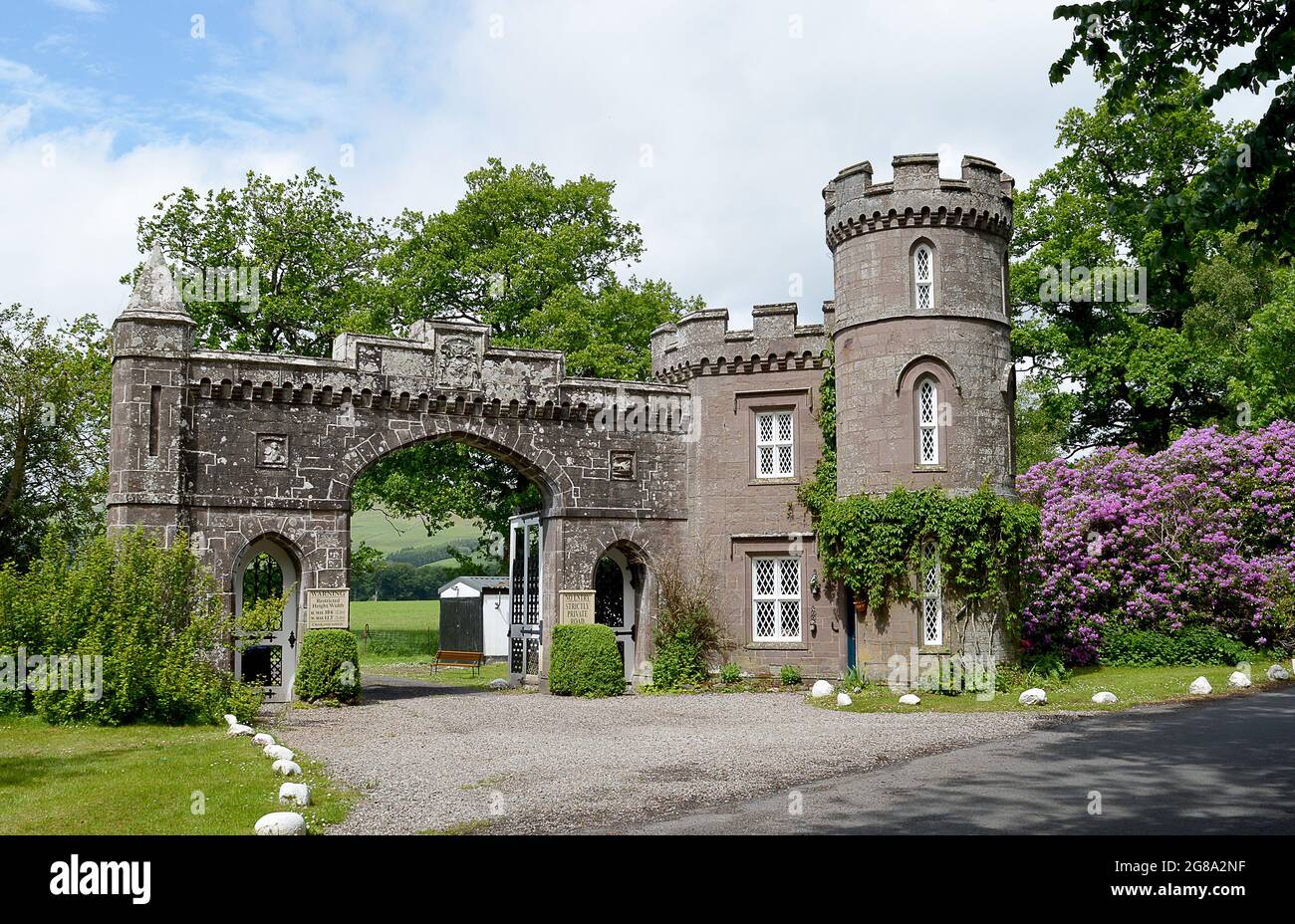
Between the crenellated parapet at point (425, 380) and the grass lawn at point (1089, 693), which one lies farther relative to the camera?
the crenellated parapet at point (425, 380)

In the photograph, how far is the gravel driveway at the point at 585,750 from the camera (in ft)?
32.9

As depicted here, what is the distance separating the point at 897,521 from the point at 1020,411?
25688mm

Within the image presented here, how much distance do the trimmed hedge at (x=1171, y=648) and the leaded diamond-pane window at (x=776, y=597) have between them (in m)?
Result: 7.44

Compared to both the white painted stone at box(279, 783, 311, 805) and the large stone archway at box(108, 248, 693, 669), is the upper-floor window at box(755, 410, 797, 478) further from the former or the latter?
the white painted stone at box(279, 783, 311, 805)

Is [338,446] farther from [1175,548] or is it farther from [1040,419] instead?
[1040,419]

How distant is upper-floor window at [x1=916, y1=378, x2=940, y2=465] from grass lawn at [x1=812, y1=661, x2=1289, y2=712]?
468cm

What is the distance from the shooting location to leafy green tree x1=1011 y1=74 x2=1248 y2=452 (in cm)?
3145

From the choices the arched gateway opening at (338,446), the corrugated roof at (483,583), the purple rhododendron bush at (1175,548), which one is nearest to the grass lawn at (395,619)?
the corrugated roof at (483,583)

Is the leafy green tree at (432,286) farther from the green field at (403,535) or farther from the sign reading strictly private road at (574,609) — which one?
the green field at (403,535)

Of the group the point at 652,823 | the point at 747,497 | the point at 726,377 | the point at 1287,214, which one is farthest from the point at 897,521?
the point at 652,823

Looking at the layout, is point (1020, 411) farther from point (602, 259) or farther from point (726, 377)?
point (726, 377)

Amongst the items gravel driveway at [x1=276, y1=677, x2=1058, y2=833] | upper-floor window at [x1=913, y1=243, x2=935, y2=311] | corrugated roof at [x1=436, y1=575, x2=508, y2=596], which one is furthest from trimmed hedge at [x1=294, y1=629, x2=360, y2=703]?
corrugated roof at [x1=436, y1=575, x2=508, y2=596]

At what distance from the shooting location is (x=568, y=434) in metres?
23.8

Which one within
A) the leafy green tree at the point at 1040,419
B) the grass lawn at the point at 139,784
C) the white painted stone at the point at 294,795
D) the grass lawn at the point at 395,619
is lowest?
the grass lawn at the point at 395,619
